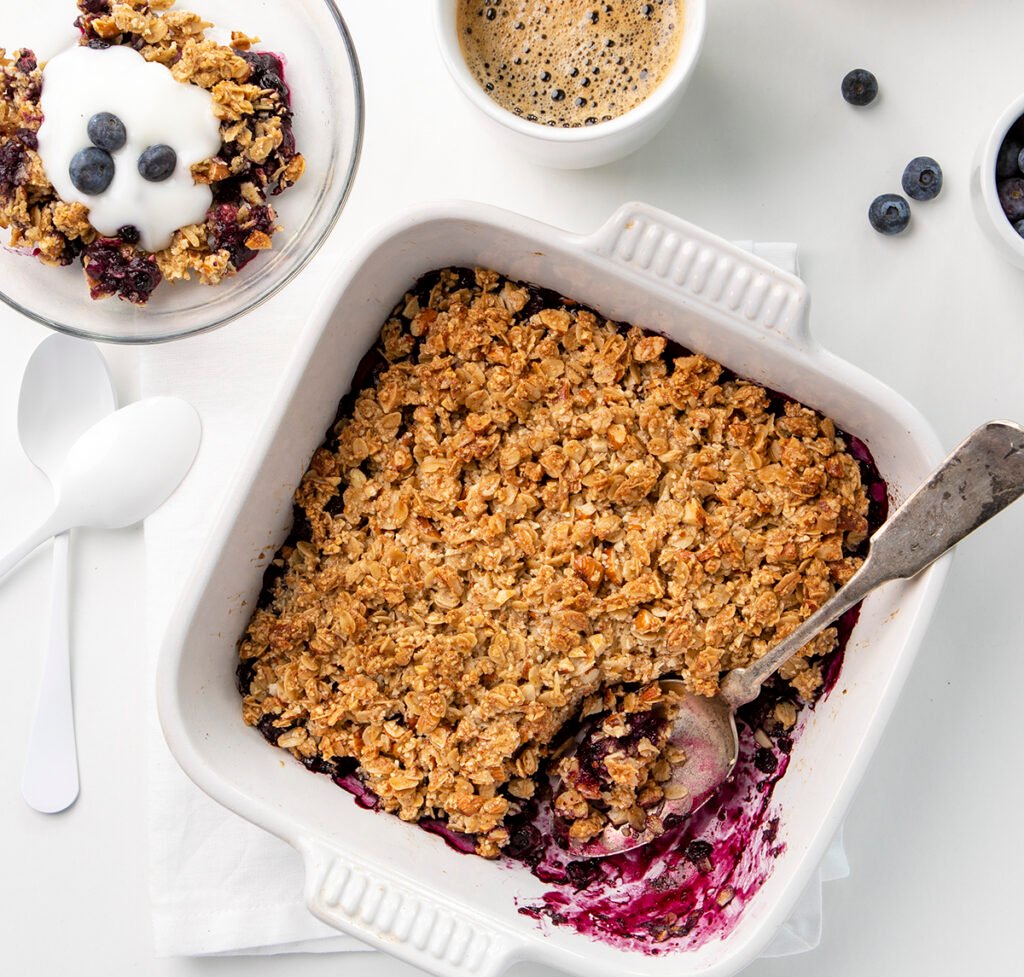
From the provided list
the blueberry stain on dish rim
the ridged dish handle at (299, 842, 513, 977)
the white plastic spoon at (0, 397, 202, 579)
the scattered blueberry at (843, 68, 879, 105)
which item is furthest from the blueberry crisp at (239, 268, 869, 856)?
the scattered blueberry at (843, 68, 879, 105)

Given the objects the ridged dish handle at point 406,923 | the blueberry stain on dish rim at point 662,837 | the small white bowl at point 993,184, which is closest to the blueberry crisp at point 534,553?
the blueberry stain on dish rim at point 662,837

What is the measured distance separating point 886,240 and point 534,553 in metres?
0.70

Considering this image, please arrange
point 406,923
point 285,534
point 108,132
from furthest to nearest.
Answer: point 285,534, point 108,132, point 406,923

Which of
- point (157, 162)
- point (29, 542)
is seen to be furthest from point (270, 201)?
point (29, 542)

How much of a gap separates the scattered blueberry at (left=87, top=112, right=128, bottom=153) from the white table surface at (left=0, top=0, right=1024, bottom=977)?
31 cm

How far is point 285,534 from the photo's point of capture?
146cm

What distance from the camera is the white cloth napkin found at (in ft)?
5.15

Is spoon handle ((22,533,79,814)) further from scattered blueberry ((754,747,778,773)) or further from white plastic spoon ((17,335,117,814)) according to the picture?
scattered blueberry ((754,747,778,773))

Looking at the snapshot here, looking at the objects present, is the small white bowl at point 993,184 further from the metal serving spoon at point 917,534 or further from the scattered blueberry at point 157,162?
the scattered blueberry at point 157,162

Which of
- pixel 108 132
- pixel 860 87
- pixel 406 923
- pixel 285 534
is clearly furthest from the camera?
pixel 860 87

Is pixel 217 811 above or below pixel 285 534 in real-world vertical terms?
below

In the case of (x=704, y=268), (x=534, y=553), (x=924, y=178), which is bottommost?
(x=534, y=553)

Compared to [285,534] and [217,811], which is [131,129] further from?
[217,811]

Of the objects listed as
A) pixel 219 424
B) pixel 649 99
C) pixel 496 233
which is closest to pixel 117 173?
pixel 219 424
